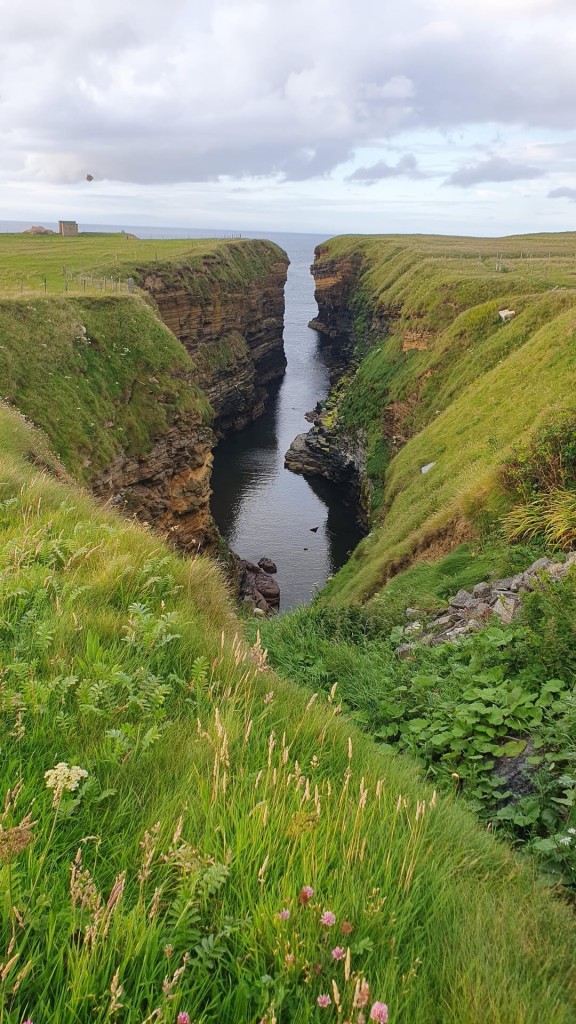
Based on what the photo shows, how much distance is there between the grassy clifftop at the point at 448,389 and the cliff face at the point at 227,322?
13.8 m

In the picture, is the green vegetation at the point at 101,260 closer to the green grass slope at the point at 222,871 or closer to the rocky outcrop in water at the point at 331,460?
the rocky outcrop in water at the point at 331,460

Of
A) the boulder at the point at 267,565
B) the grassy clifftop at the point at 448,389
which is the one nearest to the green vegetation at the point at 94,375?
the boulder at the point at 267,565

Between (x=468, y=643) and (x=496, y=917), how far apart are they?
4.92 m

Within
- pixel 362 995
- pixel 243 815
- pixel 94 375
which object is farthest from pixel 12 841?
pixel 94 375

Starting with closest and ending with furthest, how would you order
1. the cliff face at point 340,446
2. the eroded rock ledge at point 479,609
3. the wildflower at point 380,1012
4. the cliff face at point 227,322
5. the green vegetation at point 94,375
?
the wildflower at point 380,1012 → the eroded rock ledge at point 479,609 → the green vegetation at point 94,375 → the cliff face at point 340,446 → the cliff face at point 227,322

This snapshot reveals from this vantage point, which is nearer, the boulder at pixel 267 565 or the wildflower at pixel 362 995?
the wildflower at pixel 362 995

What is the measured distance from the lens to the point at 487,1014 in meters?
2.27

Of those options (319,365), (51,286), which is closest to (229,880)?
(51,286)

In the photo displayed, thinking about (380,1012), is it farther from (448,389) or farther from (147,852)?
(448,389)

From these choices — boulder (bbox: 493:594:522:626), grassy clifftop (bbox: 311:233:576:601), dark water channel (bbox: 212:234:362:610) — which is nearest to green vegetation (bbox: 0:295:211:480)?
→ dark water channel (bbox: 212:234:362:610)

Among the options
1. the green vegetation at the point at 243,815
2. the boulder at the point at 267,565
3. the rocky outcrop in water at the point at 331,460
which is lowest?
the boulder at the point at 267,565

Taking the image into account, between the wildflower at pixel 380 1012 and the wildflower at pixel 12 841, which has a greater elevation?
the wildflower at pixel 12 841

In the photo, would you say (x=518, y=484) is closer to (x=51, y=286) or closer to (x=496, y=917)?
(x=496, y=917)

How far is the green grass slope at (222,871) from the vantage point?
228 centimetres
